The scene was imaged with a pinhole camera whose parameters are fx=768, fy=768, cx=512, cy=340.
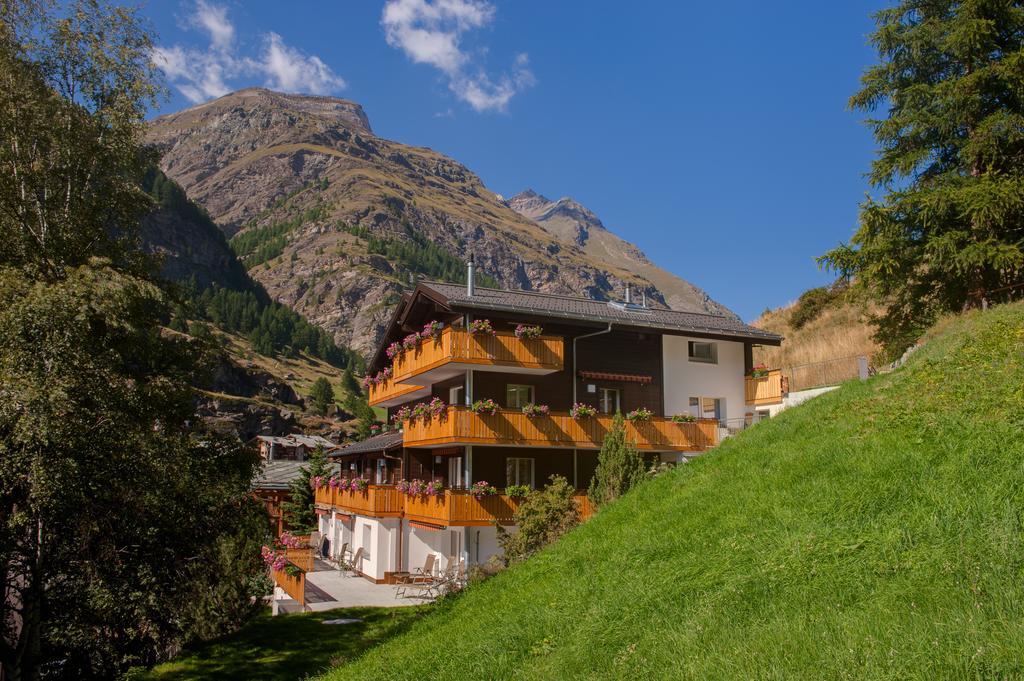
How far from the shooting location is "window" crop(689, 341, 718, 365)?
30.8 metres

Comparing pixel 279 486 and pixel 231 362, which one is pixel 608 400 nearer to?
pixel 279 486

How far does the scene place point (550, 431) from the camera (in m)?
25.2

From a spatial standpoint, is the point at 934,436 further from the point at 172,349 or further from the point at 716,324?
the point at 716,324

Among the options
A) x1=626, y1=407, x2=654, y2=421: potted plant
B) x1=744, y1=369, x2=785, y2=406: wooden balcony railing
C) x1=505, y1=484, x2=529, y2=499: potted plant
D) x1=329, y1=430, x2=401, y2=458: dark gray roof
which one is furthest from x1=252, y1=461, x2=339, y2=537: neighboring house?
x1=744, y1=369, x2=785, y2=406: wooden balcony railing

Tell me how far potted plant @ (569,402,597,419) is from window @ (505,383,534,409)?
192 cm

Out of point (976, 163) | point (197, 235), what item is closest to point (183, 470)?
point (976, 163)

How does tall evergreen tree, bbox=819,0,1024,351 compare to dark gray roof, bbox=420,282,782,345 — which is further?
dark gray roof, bbox=420,282,782,345

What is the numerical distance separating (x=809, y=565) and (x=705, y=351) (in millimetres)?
23674

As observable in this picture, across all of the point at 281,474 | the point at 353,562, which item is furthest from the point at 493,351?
the point at 281,474

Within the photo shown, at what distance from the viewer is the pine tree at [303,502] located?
4972cm

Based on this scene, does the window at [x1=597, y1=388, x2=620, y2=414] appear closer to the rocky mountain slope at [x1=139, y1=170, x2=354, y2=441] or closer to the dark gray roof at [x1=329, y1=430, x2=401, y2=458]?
the dark gray roof at [x1=329, y1=430, x2=401, y2=458]

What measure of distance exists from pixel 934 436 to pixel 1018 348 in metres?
3.32

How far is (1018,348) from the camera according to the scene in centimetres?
1209

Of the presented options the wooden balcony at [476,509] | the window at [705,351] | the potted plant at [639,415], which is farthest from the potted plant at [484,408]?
the window at [705,351]
